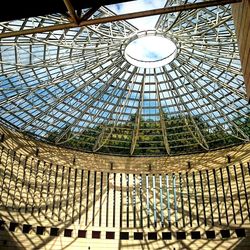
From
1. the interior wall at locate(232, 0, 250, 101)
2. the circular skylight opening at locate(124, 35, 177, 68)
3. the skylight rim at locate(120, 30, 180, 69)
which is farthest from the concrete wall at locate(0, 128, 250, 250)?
the interior wall at locate(232, 0, 250, 101)

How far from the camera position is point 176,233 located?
47812 mm

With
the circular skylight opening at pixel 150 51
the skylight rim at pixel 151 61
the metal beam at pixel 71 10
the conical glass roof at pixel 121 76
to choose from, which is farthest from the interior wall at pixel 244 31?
the circular skylight opening at pixel 150 51

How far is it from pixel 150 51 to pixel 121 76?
5.88 m

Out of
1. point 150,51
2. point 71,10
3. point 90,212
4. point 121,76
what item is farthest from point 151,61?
point 71,10

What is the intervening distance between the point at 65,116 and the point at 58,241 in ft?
54.4

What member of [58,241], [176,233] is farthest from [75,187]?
[176,233]

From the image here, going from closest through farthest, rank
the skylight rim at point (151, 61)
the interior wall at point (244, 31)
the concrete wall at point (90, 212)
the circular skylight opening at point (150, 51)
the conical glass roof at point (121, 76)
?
the interior wall at point (244, 31), the conical glass roof at point (121, 76), the skylight rim at point (151, 61), the circular skylight opening at point (150, 51), the concrete wall at point (90, 212)

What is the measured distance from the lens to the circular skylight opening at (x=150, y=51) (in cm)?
3719

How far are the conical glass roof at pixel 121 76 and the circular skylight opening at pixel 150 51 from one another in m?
0.18

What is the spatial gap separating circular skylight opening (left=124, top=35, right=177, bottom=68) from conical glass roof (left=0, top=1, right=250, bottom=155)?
179 mm

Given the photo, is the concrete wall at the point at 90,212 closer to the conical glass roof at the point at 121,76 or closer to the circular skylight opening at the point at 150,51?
the conical glass roof at the point at 121,76

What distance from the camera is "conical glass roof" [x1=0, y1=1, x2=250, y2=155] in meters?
35.1

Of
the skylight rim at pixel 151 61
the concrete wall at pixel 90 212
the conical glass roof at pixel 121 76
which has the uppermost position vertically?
the skylight rim at pixel 151 61

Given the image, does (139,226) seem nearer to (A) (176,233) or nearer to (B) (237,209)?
(A) (176,233)
